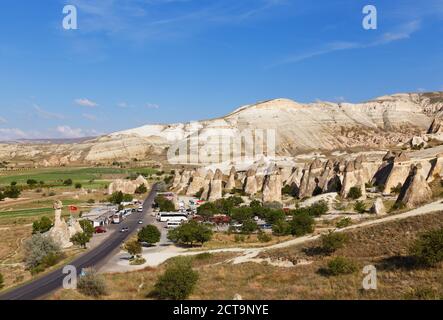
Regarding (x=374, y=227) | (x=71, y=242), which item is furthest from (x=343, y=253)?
(x=71, y=242)

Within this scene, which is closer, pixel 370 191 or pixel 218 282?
pixel 218 282

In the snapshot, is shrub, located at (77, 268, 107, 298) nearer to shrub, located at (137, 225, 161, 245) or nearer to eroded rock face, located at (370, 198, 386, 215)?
shrub, located at (137, 225, 161, 245)

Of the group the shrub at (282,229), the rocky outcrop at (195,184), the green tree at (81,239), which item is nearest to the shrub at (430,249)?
the shrub at (282,229)

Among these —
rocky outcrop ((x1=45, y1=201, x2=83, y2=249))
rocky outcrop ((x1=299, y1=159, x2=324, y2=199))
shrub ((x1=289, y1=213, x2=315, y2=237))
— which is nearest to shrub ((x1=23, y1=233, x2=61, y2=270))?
rocky outcrop ((x1=45, y1=201, x2=83, y2=249))

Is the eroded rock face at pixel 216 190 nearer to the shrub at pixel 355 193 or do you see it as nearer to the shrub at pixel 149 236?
the shrub at pixel 355 193

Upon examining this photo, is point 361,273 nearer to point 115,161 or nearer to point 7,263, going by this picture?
point 7,263

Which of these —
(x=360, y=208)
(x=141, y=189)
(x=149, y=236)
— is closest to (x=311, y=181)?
(x=360, y=208)
